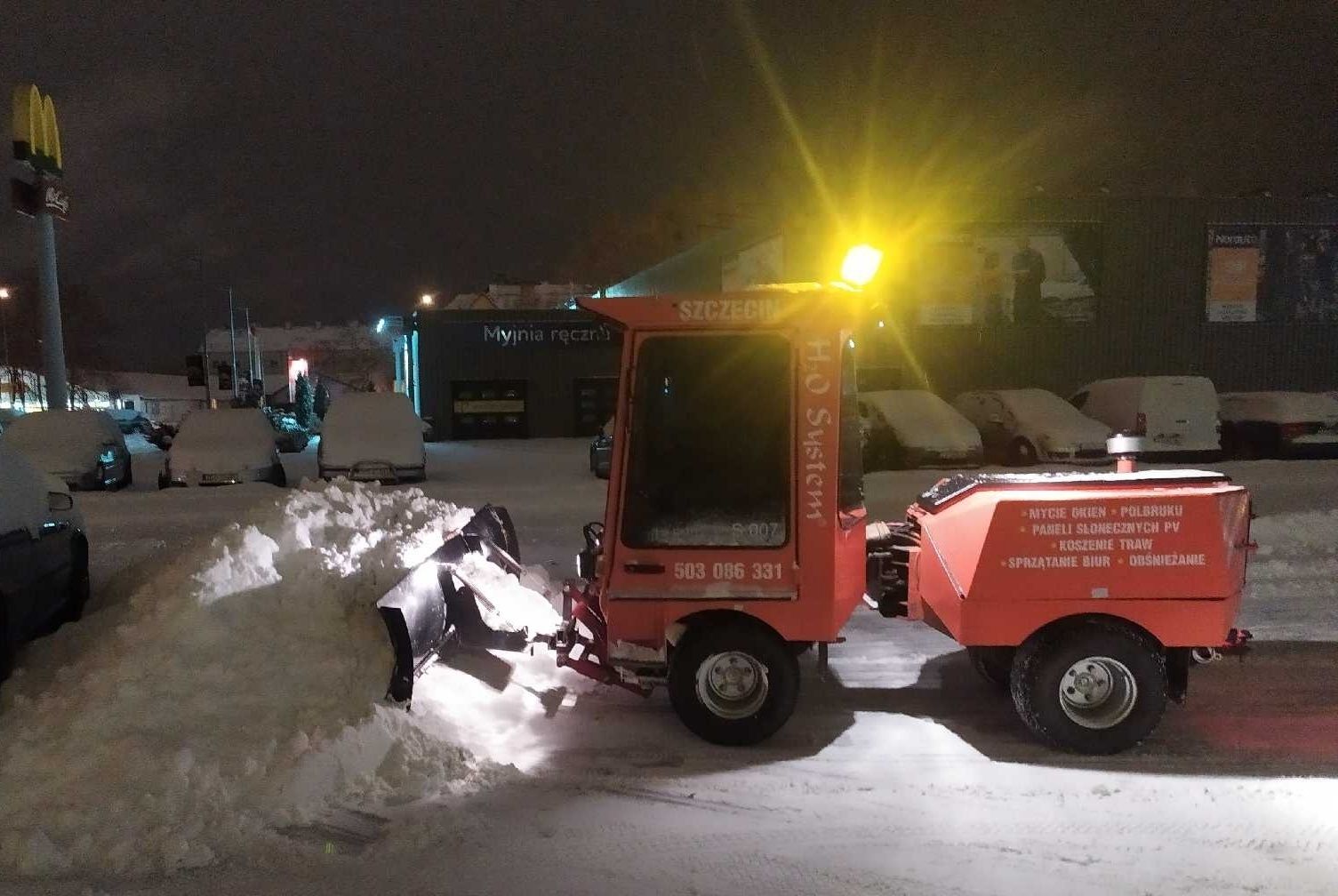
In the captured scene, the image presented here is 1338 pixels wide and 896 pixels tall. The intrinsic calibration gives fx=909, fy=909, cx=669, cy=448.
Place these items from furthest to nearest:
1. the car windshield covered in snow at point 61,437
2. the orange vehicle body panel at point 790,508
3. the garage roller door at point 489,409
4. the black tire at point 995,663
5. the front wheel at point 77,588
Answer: the garage roller door at point 489,409, the car windshield covered in snow at point 61,437, the front wheel at point 77,588, the black tire at point 995,663, the orange vehicle body panel at point 790,508

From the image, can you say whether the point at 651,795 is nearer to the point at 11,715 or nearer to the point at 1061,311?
the point at 11,715

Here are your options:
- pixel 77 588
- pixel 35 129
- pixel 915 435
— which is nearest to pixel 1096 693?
pixel 77 588

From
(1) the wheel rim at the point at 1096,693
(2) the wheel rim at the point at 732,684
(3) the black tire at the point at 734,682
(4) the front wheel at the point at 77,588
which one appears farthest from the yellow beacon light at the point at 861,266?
(4) the front wheel at the point at 77,588

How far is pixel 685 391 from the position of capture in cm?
491

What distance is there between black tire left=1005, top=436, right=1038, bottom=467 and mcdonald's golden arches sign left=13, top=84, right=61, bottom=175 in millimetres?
22305

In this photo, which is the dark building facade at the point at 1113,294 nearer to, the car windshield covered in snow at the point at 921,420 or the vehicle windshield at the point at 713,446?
the car windshield covered in snow at the point at 921,420

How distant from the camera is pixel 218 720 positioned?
15.5 ft

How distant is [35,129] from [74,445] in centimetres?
739

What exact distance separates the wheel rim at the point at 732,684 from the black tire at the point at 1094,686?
1.45 metres

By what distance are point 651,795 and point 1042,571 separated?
2.40 metres

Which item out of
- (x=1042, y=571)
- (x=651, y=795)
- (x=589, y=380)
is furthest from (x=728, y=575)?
(x=589, y=380)

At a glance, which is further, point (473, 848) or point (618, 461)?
point (618, 461)

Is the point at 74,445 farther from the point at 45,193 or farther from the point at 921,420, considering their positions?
the point at 921,420

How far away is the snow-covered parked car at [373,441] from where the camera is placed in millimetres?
18297
